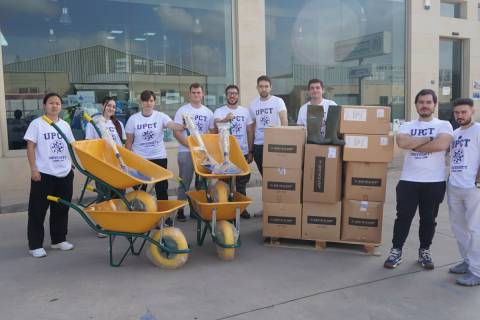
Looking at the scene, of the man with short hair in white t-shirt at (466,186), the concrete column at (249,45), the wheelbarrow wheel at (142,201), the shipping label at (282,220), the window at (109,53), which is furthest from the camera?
the concrete column at (249,45)

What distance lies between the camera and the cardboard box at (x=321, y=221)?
4.61 meters

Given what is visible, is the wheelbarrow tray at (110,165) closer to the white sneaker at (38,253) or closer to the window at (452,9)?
the white sneaker at (38,253)

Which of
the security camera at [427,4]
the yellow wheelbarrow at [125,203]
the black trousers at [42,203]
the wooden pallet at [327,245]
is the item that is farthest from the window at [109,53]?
the security camera at [427,4]

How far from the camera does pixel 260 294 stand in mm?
3535

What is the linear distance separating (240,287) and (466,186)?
1998mm

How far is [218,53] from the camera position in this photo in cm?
957

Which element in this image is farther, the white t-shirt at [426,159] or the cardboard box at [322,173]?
the cardboard box at [322,173]

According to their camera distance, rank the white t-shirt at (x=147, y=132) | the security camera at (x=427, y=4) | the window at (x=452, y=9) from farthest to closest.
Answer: the window at (x=452, y=9) < the security camera at (x=427, y=4) < the white t-shirt at (x=147, y=132)

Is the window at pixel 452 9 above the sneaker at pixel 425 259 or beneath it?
above

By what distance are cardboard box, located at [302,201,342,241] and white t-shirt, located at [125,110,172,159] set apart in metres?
1.90

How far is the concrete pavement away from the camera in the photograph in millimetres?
3256

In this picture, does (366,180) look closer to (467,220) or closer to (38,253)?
(467,220)

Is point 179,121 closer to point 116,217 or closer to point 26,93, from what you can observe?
point 116,217

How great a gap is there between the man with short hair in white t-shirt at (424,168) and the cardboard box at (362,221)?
0.39 m
